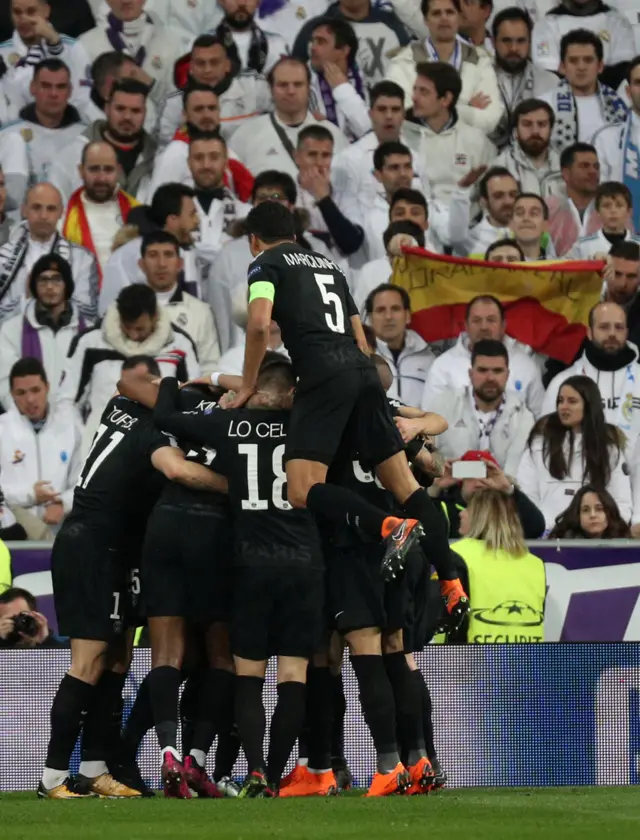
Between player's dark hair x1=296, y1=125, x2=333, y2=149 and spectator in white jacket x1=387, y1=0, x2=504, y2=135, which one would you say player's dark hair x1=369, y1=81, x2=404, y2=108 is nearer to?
spectator in white jacket x1=387, y1=0, x2=504, y2=135

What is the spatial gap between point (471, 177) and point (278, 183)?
197 cm

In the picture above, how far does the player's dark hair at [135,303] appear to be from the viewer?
11953 mm

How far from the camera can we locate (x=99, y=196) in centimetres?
1333

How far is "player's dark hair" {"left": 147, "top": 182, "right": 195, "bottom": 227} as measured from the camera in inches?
513

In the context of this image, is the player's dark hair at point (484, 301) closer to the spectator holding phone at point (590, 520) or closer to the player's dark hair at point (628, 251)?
the player's dark hair at point (628, 251)


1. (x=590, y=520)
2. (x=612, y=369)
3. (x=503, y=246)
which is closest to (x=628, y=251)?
(x=503, y=246)

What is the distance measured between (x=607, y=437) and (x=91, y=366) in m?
3.61

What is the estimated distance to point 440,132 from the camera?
14453 mm

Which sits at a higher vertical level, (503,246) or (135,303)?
(503,246)

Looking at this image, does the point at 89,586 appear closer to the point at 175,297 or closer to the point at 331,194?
the point at 175,297

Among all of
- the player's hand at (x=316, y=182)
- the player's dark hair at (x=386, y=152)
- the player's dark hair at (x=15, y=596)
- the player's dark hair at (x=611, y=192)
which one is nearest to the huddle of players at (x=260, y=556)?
the player's dark hair at (x=15, y=596)

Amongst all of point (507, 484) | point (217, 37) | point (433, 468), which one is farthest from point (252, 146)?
point (433, 468)

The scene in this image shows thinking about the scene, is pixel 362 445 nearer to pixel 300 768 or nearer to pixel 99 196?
pixel 300 768

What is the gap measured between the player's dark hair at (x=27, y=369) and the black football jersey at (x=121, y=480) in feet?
12.2
